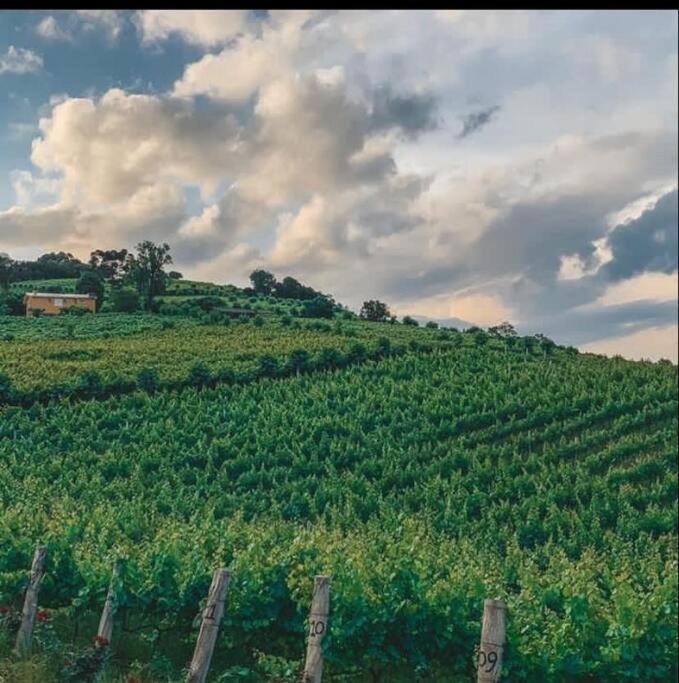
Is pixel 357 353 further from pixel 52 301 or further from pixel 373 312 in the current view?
pixel 52 301

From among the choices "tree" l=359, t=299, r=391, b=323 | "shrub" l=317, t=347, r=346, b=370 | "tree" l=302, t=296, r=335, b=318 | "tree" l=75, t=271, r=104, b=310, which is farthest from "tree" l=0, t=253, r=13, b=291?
"tree" l=359, t=299, r=391, b=323

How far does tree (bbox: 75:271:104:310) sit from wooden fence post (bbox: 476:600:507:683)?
10096mm

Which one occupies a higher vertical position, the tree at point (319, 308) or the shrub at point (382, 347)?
the tree at point (319, 308)

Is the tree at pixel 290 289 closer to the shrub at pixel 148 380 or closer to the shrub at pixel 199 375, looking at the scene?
the shrub at pixel 199 375

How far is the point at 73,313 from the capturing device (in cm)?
1370

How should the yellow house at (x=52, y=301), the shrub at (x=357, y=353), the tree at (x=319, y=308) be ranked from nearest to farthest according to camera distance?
1. the yellow house at (x=52, y=301)
2. the tree at (x=319, y=308)
3. the shrub at (x=357, y=353)

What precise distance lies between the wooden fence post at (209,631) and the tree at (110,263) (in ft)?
26.2

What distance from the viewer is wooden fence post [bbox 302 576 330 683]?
463 cm

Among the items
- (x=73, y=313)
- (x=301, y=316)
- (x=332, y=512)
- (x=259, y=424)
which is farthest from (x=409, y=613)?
(x=301, y=316)

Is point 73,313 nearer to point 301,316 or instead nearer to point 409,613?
point 301,316

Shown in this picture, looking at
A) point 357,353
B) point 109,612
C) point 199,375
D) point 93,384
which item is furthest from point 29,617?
point 357,353

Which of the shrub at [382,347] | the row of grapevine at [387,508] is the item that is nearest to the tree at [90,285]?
the row of grapevine at [387,508]

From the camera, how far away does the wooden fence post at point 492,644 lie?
13.5ft
